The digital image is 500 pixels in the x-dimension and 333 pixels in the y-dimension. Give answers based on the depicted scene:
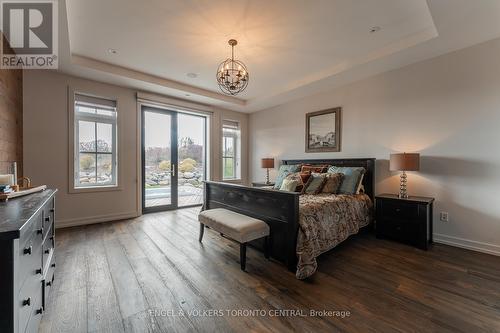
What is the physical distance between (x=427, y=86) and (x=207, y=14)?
3228 millimetres

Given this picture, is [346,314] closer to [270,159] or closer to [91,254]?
[91,254]

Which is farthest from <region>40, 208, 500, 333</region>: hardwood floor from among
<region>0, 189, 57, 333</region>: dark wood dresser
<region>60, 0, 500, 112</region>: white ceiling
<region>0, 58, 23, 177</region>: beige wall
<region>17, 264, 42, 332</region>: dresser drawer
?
<region>60, 0, 500, 112</region>: white ceiling

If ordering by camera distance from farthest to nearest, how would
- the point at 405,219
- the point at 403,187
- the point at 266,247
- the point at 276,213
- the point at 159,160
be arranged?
the point at 159,160 < the point at 403,187 < the point at 405,219 < the point at 266,247 < the point at 276,213

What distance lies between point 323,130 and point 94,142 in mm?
4479

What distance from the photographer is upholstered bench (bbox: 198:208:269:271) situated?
7.43 ft

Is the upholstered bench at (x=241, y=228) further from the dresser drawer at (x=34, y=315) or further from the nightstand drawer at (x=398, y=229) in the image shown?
the nightstand drawer at (x=398, y=229)

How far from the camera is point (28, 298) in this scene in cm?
111

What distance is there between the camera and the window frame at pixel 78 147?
145 inches

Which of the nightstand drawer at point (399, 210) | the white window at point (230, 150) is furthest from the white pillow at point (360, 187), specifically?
the white window at point (230, 150)

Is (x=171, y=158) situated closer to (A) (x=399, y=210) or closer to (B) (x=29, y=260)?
(B) (x=29, y=260)

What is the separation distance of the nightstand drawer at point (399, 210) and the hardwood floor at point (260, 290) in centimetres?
41

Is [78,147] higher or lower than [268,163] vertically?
higher

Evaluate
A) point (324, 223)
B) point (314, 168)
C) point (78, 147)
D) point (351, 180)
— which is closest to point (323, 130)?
point (314, 168)

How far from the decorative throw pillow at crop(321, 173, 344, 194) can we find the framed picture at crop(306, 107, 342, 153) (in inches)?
37.1
